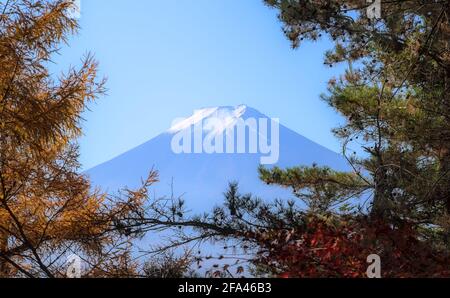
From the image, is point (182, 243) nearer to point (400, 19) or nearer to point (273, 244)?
point (273, 244)

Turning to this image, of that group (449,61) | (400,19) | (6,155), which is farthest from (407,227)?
(6,155)

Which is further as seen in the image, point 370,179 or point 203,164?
point 203,164

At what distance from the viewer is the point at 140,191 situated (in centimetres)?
654

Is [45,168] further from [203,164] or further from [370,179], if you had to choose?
[203,164]

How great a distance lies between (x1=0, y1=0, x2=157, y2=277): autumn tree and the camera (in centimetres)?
538

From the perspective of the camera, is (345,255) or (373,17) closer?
(345,255)

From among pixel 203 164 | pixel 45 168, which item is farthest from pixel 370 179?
pixel 203 164

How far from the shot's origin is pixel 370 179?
7336 mm

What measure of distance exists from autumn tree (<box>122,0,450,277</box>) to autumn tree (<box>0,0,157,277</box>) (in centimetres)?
114

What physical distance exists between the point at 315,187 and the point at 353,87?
4.55 ft

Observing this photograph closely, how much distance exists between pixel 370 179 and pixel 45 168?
4.08 meters

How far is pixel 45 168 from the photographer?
6.63 meters

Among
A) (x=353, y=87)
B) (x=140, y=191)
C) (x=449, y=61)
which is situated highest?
(x=353, y=87)

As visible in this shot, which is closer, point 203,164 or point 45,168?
point 45,168
